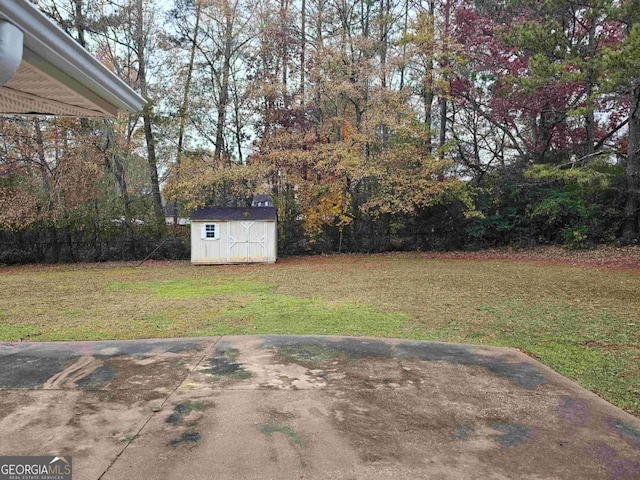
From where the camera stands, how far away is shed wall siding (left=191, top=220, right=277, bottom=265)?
1368cm

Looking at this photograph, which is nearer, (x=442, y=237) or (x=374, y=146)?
(x=374, y=146)

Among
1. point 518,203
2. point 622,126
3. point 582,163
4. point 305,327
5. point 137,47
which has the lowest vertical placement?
point 305,327

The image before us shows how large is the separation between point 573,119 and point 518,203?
3.65 meters

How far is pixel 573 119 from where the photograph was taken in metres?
15.0

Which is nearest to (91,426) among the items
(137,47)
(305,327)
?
(305,327)

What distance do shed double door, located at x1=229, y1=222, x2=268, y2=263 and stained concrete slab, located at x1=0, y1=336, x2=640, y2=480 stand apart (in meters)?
10.1

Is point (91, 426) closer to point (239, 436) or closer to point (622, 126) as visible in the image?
point (239, 436)

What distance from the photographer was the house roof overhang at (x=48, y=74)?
1.60m

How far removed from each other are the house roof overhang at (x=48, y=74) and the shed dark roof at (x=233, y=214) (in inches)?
414

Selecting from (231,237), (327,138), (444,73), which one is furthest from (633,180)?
(231,237)

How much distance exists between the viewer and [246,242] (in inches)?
543

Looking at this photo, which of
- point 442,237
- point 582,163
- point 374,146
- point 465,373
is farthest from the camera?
point 442,237

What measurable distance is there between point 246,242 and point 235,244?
37 cm

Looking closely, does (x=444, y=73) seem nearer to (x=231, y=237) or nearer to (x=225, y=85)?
(x=225, y=85)
